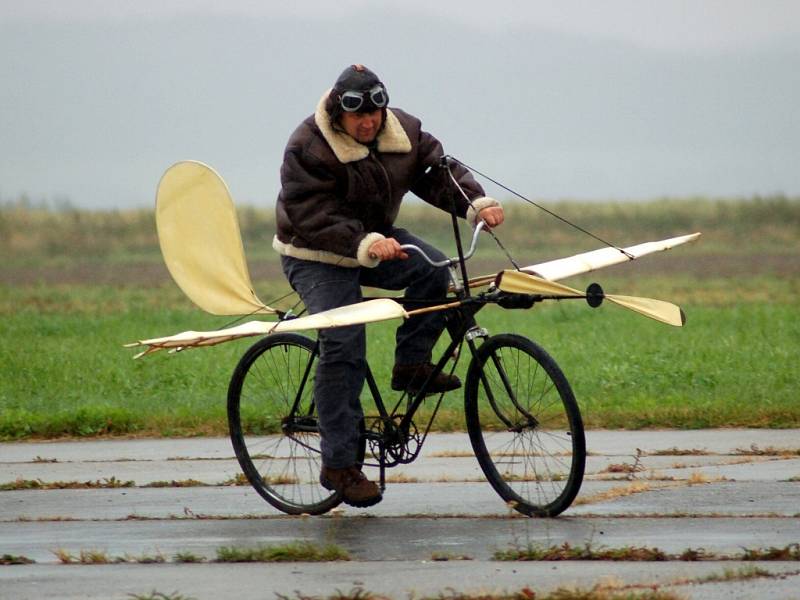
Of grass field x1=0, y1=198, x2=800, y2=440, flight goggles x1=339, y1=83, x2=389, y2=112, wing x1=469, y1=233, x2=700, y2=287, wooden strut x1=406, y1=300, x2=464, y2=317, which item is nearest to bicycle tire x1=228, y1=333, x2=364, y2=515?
wooden strut x1=406, y1=300, x2=464, y2=317

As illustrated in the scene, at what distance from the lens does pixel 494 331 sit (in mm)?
17766

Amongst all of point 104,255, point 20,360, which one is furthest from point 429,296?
point 104,255

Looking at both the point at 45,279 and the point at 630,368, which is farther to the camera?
the point at 45,279

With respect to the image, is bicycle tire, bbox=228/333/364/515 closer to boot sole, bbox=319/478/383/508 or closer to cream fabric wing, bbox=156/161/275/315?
boot sole, bbox=319/478/383/508

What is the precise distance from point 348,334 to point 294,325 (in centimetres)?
50

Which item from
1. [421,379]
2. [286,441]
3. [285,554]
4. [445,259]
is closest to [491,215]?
[445,259]

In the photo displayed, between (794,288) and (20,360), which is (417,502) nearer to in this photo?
(20,360)

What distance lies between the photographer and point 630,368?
12727 mm

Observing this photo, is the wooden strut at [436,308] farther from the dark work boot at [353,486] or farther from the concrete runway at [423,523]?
the concrete runway at [423,523]

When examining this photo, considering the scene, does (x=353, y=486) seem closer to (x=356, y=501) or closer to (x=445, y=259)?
(x=356, y=501)

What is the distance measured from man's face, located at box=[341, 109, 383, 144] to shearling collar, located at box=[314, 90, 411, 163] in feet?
0.12

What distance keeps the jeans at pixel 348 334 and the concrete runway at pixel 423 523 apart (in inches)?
16.9

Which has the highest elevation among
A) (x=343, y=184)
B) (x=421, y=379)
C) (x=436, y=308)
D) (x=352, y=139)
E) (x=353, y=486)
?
(x=352, y=139)

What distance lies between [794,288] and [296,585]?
21.0m
